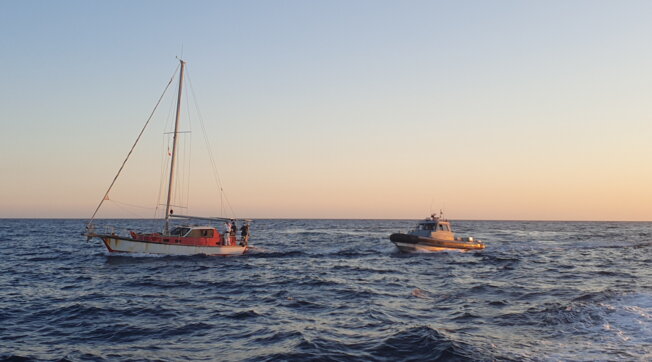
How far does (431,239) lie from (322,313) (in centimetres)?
2783

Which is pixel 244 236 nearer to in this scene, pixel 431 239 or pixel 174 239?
pixel 174 239

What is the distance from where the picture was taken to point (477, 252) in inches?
1836

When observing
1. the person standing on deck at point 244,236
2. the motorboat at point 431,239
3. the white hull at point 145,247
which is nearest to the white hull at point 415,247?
the motorboat at point 431,239

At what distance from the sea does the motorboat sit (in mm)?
11073

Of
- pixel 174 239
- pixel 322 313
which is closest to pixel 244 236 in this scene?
pixel 174 239

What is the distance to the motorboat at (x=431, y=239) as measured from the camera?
43.4 meters

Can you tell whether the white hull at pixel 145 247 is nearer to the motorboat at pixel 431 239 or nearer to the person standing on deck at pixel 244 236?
the person standing on deck at pixel 244 236

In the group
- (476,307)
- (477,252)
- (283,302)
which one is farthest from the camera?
(477,252)

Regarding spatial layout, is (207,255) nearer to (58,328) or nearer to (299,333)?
(58,328)

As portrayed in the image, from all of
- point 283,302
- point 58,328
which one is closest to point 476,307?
point 283,302

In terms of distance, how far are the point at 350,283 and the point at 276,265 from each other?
33.3ft

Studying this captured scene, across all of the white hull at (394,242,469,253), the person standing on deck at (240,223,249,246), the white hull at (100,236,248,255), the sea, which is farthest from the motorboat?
the white hull at (100,236,248,255)

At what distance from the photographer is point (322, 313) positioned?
17578mm

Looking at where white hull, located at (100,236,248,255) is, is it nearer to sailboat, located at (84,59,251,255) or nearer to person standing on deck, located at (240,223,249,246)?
sailboat, located at (84,59,251,255)
